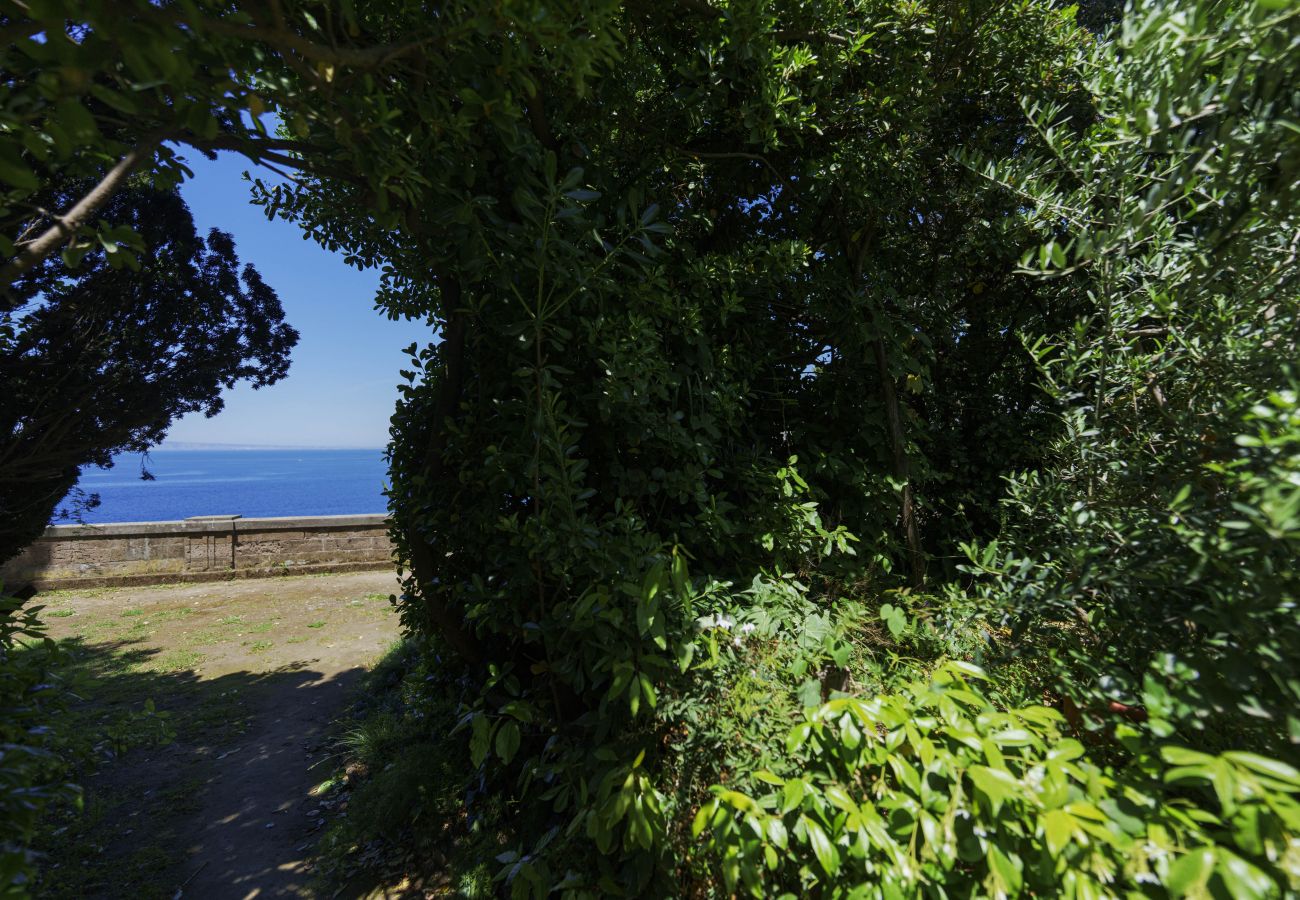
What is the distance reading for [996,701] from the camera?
1.76 meters

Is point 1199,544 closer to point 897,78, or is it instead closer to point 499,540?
point 499,540

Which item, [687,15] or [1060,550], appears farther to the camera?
[687,15]

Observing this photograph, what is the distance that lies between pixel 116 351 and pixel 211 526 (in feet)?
19.8

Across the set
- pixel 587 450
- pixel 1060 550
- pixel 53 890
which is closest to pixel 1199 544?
pixel 1060 550

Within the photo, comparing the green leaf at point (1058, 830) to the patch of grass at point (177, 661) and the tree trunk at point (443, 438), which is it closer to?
the tree trunk at point (443, 438)

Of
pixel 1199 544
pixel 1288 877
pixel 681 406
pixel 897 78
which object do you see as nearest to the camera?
pixel 1288 877

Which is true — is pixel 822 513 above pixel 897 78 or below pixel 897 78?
below

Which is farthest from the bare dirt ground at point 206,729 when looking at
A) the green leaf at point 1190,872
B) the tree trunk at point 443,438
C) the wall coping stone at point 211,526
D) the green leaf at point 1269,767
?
the green leaf at point 1269,767

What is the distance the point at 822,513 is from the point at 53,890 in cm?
427

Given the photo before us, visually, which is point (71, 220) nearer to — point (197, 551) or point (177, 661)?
point (177, 661)

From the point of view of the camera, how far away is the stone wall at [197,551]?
9367 millimetres

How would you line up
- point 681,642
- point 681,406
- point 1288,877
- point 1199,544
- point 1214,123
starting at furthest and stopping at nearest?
point 681,406 → point 681,642 → point 1214,123 → point 1199,544 → point 1288,877

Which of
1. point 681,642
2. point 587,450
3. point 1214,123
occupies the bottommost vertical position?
point 681,642

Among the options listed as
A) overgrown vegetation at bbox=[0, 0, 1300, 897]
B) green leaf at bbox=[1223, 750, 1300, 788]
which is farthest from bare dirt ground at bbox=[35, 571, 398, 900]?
green leaf at bbox=[1223, 750, 1300, 788]
